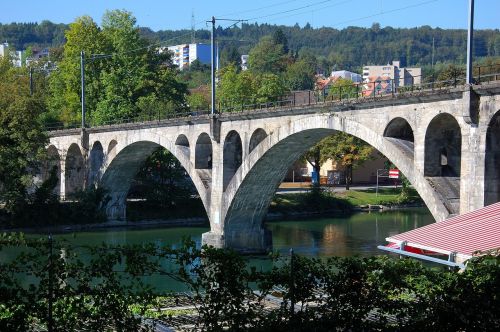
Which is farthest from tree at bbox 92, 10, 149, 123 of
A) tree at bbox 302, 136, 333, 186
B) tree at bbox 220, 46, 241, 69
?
tree at bbox 220, 46, 241, 69

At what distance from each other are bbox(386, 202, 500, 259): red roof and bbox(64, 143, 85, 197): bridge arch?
3766 cm

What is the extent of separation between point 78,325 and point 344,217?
146ft

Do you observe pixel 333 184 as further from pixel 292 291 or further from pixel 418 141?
pixel 292 291

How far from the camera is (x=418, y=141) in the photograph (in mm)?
24000

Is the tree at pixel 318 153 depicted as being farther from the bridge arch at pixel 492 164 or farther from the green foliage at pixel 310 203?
the bridge arch at pixel 492 164

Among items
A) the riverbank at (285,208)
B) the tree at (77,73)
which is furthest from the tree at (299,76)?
the riverbank at (285,208)

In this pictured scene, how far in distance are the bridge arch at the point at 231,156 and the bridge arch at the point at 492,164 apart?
15.7m

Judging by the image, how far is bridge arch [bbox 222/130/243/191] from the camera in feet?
117

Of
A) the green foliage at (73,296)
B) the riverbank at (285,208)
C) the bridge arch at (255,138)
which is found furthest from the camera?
the riverbank at (285,208)

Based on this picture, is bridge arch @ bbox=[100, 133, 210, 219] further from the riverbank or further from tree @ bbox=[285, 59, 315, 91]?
tree @ bbox=[285, 59, 315, 91]

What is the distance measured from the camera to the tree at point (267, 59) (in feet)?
397

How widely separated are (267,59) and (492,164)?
104m

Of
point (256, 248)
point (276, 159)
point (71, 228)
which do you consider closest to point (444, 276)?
Answer: point (276, 159)

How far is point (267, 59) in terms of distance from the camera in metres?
124
